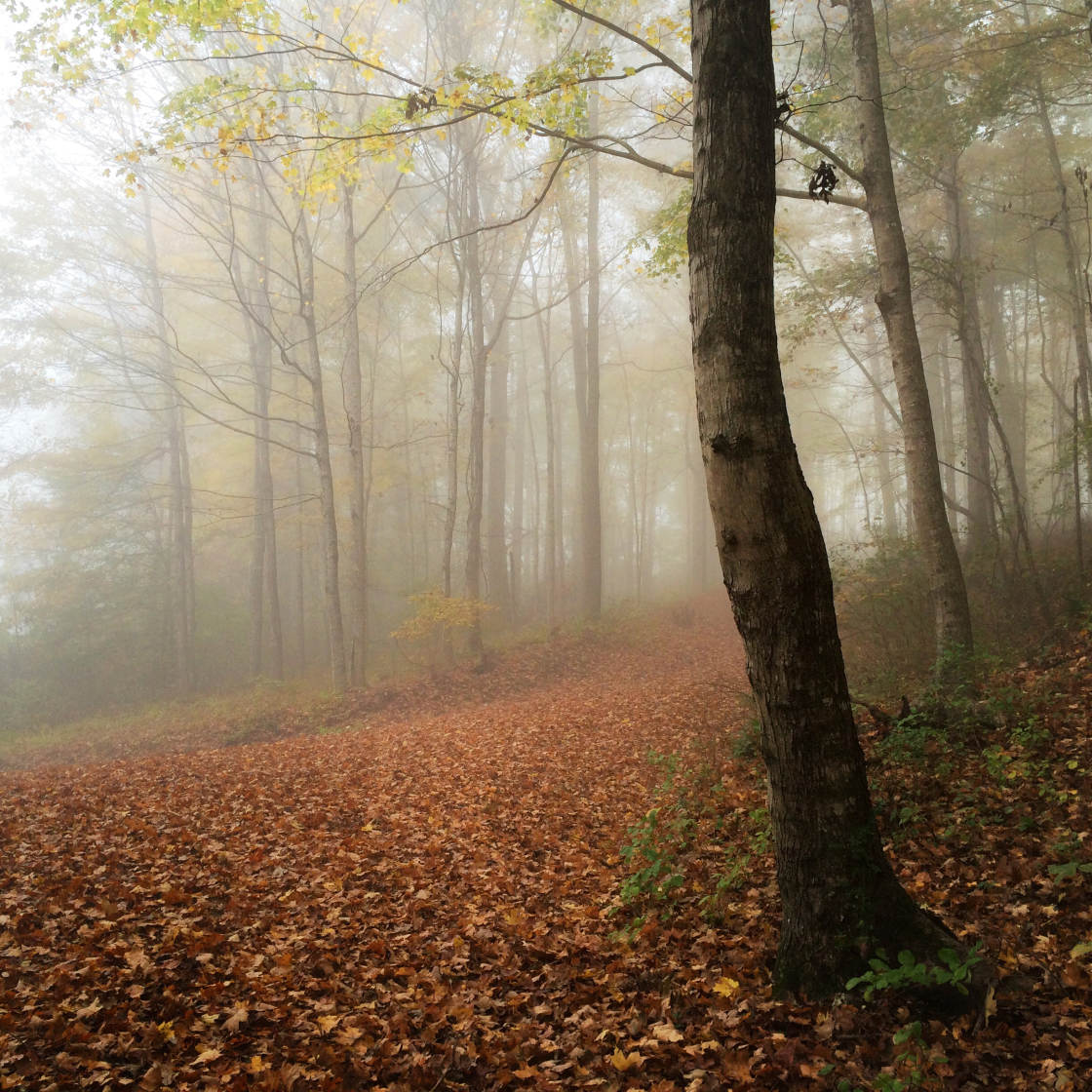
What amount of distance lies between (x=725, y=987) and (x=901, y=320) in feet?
20.7

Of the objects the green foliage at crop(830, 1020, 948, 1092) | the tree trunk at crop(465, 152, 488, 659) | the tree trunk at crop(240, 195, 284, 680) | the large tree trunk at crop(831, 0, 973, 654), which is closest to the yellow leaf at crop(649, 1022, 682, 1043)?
the green foliage at crop(830, 1020, 948, 1092)

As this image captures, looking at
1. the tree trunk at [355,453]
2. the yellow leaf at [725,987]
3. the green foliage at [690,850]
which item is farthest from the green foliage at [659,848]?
the tree trunk at [355,453]

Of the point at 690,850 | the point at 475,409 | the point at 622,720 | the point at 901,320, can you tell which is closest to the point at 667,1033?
the point at 690,850

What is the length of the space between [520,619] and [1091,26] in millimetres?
19968

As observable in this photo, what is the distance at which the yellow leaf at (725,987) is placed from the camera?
366 cm

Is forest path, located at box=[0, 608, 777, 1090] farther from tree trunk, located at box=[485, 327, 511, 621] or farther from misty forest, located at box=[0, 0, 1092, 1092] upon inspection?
tree trunk, located at box=[485, 327, 511, 621]

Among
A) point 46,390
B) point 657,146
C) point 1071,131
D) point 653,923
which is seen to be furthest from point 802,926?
point 657,146

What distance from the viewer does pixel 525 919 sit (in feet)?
16.1

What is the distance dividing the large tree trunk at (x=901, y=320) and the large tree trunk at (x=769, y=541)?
4.40m

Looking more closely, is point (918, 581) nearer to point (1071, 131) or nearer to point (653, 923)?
point (653, 923)

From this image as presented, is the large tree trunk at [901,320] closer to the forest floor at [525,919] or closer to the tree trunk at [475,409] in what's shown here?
the forest floor at [525,919]

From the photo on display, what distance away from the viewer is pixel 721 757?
24.3ft

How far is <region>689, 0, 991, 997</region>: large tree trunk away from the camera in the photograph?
3.26 m

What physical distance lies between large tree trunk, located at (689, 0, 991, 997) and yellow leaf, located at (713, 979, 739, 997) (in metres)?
0.38
